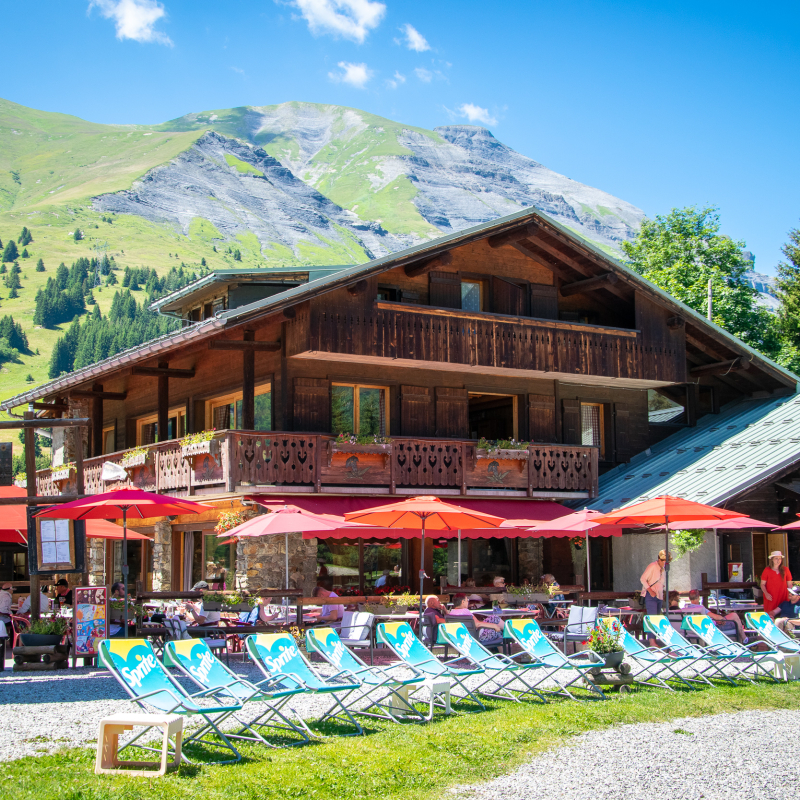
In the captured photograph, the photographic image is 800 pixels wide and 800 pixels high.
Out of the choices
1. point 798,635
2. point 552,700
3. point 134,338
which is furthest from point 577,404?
point 134,338

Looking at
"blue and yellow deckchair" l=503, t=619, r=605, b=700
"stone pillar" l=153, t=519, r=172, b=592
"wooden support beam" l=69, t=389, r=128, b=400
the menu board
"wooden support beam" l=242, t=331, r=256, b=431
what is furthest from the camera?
"wooden support beam" l=69, t=389, r=128, b=400

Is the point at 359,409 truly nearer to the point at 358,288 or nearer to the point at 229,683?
the point at 358,288

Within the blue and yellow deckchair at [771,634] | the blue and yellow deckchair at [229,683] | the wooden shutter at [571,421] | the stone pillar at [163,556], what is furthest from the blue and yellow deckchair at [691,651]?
the stone pillar at [163,556]

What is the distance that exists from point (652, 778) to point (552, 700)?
132 inches

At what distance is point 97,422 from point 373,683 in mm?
17624

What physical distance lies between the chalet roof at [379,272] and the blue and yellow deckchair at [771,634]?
30.7 feet

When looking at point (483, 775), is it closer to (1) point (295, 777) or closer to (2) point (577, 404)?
(1) point (295, 777)

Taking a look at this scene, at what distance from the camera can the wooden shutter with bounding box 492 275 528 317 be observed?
908 inches

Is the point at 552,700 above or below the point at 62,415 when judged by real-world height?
below

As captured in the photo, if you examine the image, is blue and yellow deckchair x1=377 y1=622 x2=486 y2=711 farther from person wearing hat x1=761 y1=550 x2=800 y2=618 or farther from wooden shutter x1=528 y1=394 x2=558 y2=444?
wooden shutter x1=528 y1=394 x2=558 y2=444

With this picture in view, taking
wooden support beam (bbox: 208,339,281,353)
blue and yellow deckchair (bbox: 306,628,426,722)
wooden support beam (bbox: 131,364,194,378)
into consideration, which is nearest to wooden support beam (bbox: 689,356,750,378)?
wooden support beam (bbox: 208,339,281,353)

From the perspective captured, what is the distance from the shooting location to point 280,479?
63.6ft

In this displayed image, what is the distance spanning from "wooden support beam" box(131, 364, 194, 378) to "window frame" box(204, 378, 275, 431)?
796 millimetres

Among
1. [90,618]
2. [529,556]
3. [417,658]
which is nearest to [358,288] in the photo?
Result: [529,556]
